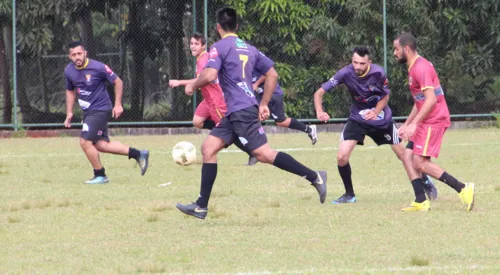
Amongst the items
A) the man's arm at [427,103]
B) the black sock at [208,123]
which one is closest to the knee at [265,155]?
the man's arm at [427,103]

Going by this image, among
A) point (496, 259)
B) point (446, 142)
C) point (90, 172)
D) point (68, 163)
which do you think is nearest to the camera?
point (496, 259)

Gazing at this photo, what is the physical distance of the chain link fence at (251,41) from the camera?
22.5 meters

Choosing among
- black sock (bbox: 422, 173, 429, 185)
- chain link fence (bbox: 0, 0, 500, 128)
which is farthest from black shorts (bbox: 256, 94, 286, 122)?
chain link fence (bbox: 0, 0, 500, 128)

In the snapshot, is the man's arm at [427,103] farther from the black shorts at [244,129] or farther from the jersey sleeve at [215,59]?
the jersey sleeve at [215,59]

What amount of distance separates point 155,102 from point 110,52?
4.58 ft

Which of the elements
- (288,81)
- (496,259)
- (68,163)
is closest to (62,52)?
(288,81)

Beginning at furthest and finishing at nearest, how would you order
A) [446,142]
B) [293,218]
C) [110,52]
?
Answer: [110,52], [446,142], [293,218]

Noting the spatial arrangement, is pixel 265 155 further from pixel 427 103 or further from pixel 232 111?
pixel 427 103

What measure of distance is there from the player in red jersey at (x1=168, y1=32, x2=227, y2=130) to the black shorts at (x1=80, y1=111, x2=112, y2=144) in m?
1.14

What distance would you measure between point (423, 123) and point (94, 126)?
16.0 feet

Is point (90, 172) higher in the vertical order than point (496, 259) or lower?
lower

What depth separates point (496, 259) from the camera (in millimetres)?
7676

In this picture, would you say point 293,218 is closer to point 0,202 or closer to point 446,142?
point 0,202

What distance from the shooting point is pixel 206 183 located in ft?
31.8
